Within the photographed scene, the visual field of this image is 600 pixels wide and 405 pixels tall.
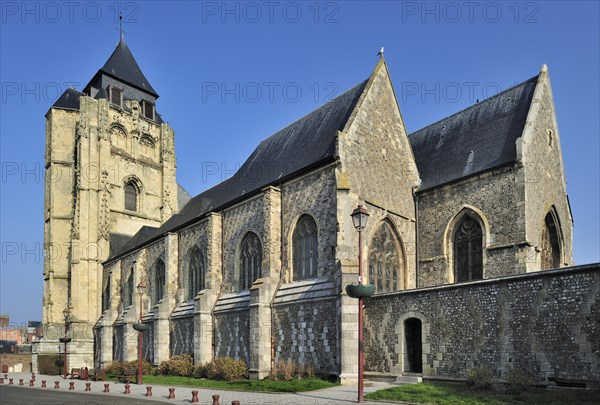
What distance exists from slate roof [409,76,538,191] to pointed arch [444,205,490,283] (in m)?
1.59

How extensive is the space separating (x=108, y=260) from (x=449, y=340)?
3069cm

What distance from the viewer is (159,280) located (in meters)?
33.2

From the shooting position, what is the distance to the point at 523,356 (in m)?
13.4

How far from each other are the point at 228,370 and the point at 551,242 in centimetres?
1336

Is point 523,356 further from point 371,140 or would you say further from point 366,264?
point 371,140

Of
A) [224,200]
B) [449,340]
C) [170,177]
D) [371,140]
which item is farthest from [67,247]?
[449,340]

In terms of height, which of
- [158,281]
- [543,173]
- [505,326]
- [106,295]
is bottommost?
[106,295]

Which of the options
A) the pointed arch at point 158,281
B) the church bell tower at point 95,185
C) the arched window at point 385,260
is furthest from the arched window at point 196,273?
the church bell tower at point 95,185

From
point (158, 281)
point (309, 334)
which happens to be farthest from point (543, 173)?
point (158, 281)

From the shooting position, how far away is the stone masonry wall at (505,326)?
12.5 metres

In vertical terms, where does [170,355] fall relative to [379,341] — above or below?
below

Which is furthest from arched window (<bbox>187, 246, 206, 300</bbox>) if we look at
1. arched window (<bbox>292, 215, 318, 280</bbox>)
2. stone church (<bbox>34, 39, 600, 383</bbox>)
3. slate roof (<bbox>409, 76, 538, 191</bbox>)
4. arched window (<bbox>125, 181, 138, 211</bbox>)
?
arched window (<bbox>125, 181, 138, 211</bbox>)

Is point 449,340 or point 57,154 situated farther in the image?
point 57,154

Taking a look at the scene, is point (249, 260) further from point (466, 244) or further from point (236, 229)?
point (466, 244)
